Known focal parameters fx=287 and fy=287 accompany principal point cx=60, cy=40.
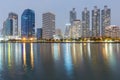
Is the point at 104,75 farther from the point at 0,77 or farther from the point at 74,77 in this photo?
the point at 0,77

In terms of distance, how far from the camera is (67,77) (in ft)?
80.0

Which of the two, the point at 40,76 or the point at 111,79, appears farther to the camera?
the point at 40,76

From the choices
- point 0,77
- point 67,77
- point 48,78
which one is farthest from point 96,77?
point 0,77

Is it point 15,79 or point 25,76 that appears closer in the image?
point 15,79

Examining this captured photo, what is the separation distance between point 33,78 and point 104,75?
246 inches

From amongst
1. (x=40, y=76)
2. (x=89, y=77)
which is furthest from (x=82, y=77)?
(x=40, y=76)

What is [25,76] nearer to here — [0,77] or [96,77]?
[0,77]

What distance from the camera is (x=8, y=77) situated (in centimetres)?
2416

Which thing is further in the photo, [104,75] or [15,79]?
[104,75]

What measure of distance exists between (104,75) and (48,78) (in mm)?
5023

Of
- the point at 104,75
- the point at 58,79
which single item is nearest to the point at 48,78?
the point at 58,79

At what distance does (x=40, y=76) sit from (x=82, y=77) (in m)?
3.64

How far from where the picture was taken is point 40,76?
24906 mm

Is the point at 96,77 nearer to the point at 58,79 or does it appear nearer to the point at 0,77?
the point at 58,79
